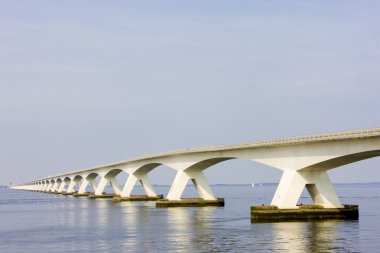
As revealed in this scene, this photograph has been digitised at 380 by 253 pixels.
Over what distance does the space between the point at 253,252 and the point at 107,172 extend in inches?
4077

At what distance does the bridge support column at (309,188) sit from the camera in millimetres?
61438

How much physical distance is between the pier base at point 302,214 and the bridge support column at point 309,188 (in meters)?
0.75

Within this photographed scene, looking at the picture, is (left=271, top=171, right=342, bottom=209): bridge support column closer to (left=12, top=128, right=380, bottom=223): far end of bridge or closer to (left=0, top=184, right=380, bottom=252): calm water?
(left=12, top=128, right=380, bottom=223): far end of bridge

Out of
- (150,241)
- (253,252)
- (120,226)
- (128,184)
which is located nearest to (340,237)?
(253,252)

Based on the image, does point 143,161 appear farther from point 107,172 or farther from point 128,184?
point 107,172

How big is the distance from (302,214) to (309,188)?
2929mm

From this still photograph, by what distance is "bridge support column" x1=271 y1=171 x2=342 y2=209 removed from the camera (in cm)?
6144

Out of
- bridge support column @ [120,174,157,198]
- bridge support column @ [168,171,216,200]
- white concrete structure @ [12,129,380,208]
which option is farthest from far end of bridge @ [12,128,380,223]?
bridge support column @ [120,174,157,198]

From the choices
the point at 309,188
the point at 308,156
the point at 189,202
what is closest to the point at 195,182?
the point at 189,202

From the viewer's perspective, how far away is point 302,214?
60.9 meters

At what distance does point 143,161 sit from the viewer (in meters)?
113

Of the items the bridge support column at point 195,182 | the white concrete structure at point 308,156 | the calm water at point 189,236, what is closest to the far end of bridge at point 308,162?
the white concrete structure at point 308,156

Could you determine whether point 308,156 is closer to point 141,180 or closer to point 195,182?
point 195,182

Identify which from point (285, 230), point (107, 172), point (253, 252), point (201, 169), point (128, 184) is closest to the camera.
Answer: point (253, 252)
